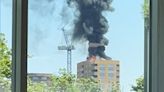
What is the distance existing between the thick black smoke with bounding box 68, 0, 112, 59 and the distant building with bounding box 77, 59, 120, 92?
6 centimetres

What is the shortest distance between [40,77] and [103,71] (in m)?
0.48

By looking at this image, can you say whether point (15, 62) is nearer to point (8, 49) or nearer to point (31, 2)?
point (8, 49)

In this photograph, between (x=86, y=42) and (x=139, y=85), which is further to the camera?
(x=139, y=85)

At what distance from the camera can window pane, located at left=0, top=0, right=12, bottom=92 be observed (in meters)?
2.11

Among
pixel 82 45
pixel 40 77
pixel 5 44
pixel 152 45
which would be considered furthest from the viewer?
pixel 152 45

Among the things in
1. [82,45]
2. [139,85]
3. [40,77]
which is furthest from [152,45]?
[40,77]

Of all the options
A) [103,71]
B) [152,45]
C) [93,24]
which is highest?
[93,24]

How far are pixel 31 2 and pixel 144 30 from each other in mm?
922

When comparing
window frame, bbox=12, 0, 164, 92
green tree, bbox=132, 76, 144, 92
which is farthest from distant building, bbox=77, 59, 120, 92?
window frame, bbox=12, 0, 164, 92

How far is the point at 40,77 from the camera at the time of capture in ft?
7.30

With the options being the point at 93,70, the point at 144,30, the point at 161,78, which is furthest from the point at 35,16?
the point at 161,78

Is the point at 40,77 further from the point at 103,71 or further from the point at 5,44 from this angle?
the point at 103,71

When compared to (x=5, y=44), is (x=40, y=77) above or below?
below

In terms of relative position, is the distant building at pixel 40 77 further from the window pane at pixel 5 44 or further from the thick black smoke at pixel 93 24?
the thick black smoke at pixel 93 24
